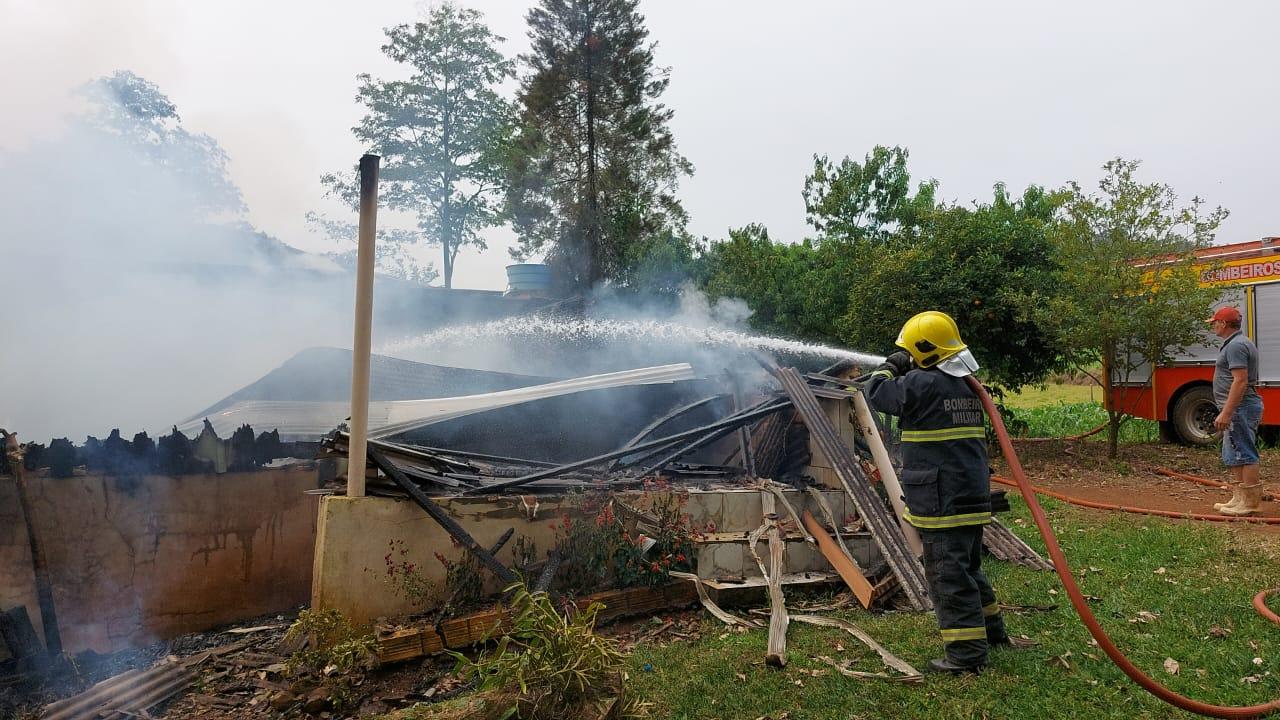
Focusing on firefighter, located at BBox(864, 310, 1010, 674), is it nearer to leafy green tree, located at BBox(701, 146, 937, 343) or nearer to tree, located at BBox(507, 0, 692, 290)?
leafy green tree, located at BBox(701, 146, 937, 343)

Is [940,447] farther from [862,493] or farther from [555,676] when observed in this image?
[555,676]

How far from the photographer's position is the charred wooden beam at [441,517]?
4.91 meters

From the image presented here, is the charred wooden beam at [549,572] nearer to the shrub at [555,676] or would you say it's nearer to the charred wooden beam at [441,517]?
the charred wooden beam at [441,517]

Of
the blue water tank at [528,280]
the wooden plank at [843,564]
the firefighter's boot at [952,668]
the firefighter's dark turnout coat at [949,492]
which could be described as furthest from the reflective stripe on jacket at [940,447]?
the blue water tank at [528,280]

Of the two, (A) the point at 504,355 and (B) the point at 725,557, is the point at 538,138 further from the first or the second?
(B) the point at 725,557

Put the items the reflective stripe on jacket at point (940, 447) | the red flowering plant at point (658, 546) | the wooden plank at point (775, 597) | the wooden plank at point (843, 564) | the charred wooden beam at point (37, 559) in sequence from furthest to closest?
1. the red flowering plant at point (658, 546)
2. the wooden plank at point (843, 564)
3. the charred wooden beam at point (37, 559)
4. the wooden plank at point (775, 597)
5. the reflective stripe on jacket at point (940, 447)

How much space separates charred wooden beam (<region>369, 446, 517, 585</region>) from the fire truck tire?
11860mm

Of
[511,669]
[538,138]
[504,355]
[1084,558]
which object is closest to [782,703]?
[511,669]

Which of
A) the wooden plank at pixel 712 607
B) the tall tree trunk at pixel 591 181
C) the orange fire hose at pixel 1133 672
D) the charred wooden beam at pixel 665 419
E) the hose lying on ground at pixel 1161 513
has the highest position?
the tall tree trunk at pixel 591 181

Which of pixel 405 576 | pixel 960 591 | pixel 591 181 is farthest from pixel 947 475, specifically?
pixel 591 181

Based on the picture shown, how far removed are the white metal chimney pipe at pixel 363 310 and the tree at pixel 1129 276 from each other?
8.84 metres

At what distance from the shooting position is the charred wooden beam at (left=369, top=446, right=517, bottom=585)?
4906mm

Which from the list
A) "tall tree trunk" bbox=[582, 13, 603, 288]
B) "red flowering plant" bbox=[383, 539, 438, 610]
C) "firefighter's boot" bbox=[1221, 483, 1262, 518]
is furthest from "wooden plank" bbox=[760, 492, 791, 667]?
"tall tree trunk" bbox=[582, 13, 603, 288]

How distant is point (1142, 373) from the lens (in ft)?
40.8
